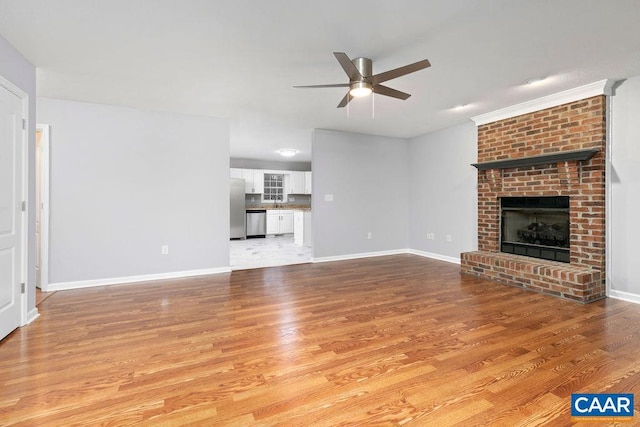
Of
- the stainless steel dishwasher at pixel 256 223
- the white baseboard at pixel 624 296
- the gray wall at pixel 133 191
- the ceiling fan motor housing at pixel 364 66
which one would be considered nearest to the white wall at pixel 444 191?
the white baseboard at pixel 624 296

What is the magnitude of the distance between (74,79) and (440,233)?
5.61m

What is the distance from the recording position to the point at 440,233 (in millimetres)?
5543

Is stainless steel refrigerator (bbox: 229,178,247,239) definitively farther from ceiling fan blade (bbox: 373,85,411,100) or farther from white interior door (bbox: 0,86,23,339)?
ceiling fan blade (bbox: 373,85,411,100)

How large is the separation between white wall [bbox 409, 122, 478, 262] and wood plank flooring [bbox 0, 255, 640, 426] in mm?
1826

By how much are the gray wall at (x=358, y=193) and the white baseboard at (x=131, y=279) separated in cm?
179

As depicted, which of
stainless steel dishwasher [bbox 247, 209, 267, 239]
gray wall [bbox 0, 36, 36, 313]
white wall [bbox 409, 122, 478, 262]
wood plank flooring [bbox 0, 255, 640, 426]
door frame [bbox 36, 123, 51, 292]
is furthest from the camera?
stainless steel dishwasher [bbox 247, 209, 267, 239]

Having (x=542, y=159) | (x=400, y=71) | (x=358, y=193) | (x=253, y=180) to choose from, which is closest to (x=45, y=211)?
(x=400, y=71)

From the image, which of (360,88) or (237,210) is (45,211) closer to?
(360,88)

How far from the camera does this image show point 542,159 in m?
3.76

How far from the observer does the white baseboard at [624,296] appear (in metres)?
3.14

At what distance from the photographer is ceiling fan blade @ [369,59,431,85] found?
90.0 inches

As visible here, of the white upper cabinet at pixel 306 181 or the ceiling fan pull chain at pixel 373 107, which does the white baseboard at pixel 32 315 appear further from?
the white upper cabinet at pixel 306 181

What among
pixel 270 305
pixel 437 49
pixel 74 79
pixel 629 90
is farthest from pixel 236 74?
pixel 629 90

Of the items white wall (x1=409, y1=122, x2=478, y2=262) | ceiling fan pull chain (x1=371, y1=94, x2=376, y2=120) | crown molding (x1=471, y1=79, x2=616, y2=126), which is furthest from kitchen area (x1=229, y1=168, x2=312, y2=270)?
crown molding (x1=471, y1=79, x2=616, y2=126)
